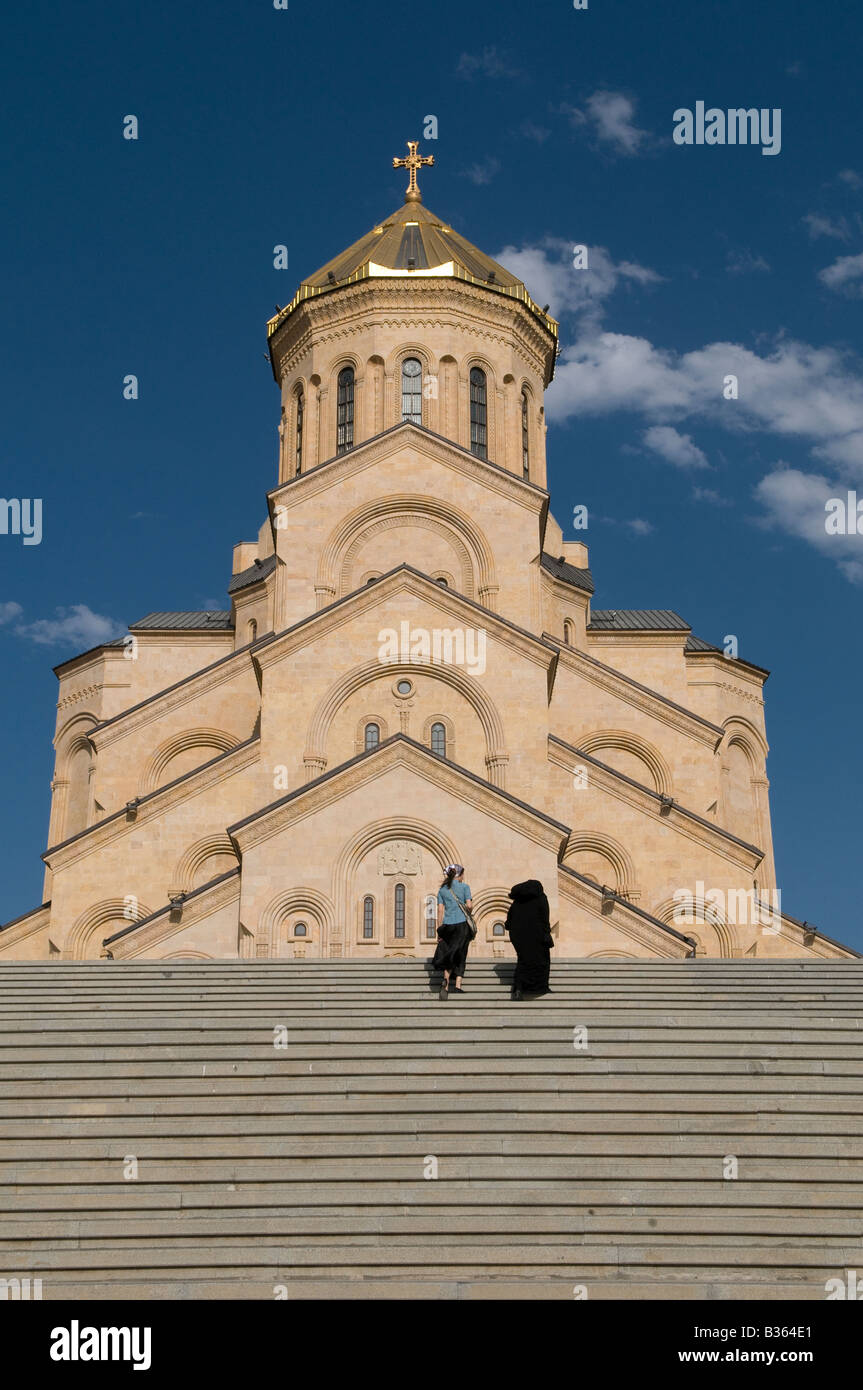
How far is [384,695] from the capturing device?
87.2ft

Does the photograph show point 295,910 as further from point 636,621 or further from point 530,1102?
point 636,621

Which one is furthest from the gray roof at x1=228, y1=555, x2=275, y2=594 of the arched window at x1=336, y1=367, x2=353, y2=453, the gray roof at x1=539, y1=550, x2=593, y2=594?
the gray roof at x1=539, y1=550, x2=593, y2=594

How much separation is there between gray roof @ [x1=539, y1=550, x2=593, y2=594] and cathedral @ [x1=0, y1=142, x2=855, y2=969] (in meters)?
0.14

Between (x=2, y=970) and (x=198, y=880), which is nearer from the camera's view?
(x=2, y=970)

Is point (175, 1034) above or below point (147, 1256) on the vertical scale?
above

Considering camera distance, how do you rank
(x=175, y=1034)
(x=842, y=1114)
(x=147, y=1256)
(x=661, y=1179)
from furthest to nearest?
(x=175, y=1034) → (x=842, y=1114) → (x=661, y=1179) → (x=147, y=1256)

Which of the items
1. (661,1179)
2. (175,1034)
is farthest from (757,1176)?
(175,1034)

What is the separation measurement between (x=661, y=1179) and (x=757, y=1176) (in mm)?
739

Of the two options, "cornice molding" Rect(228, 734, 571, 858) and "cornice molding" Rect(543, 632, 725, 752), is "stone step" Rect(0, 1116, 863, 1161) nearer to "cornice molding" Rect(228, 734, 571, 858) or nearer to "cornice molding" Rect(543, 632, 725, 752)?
"cornice molding" Rect(228, 734, 571, 858)

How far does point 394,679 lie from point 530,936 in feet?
41.8

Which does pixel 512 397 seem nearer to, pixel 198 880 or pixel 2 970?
pixel 198 880

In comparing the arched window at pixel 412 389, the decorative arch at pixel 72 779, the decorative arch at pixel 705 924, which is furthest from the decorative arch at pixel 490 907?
the arched window at pixel 412 389
